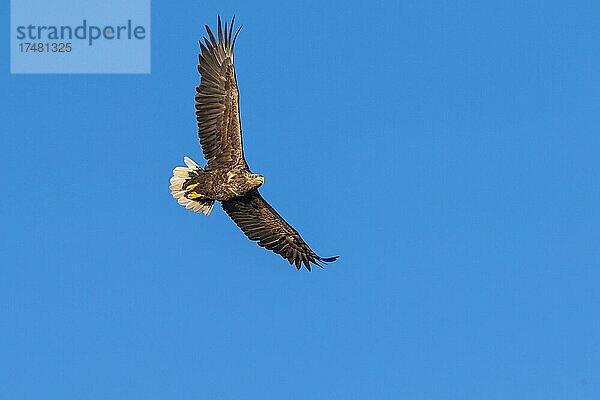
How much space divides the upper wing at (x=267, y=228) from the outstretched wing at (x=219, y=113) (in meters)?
0.88

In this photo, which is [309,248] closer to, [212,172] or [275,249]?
[275,249]

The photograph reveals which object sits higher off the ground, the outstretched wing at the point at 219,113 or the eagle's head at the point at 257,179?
the outstretched wing at the point at 219,113

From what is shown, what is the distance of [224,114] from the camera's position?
63.6ft

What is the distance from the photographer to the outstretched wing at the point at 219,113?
19328 mm

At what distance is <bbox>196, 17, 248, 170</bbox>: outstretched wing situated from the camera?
19.3 metres

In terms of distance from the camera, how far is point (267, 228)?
2044 cm

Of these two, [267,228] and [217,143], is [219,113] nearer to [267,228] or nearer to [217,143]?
[217,143]

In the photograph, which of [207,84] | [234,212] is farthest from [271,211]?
[207,84]

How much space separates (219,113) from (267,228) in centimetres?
206

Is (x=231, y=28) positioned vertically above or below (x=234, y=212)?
above

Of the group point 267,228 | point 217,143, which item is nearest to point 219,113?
point 217,143

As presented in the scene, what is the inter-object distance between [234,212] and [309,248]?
1241 millimetres

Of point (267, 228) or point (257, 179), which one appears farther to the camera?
point (267, 228)

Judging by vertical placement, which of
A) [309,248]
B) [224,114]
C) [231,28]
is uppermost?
[231,28]
